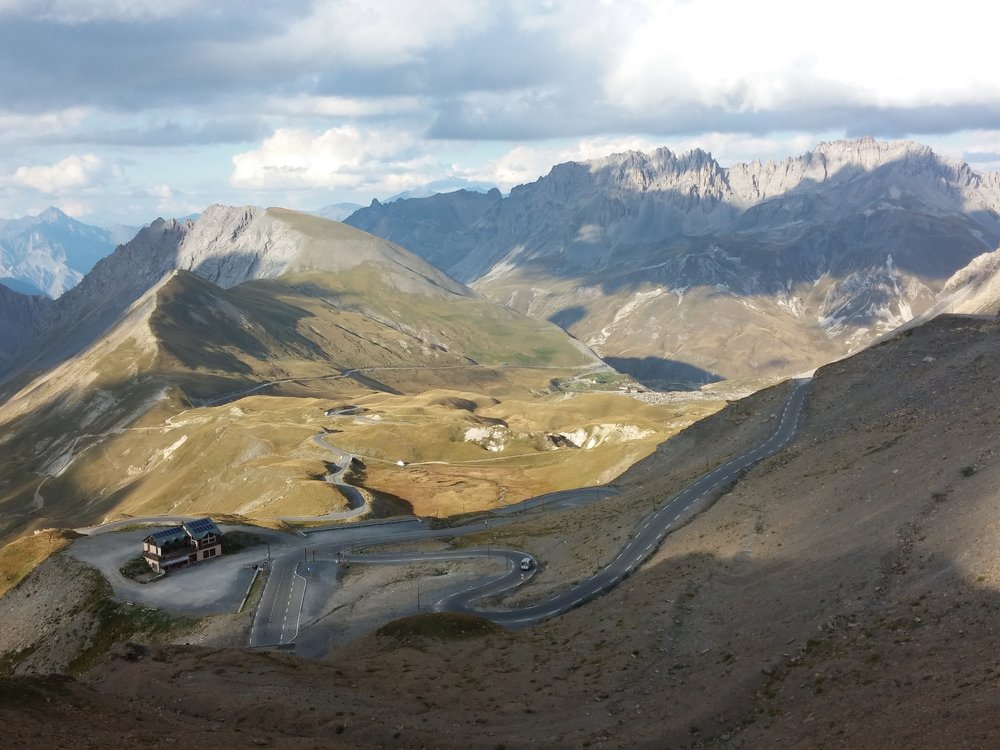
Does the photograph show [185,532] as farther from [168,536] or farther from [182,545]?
[168,536]

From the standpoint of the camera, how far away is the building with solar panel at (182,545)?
86.6 m

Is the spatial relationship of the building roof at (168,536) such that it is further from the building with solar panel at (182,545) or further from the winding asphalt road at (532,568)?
the winding asphalt road at (532,568)

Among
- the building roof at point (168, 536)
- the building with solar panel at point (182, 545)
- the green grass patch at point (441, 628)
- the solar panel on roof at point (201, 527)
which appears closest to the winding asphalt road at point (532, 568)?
the green grass patch at point (441, 628)

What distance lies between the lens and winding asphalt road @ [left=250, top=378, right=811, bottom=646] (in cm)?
6562

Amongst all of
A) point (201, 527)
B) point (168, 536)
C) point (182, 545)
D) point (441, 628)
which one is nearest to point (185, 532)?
point (182, 545)

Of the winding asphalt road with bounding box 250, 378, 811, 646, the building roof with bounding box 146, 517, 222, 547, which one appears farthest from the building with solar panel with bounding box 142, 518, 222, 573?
the winding asphalt road with bounding box 250, 378, 811, 646

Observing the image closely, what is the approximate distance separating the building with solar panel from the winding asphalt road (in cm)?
973

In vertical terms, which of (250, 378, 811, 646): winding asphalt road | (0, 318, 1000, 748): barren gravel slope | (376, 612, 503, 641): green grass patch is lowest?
(250, 378, 811, 646): winding asphalt road

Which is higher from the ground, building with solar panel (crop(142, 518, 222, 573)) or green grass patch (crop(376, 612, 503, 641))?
green grass patch (crop(376, 612, 503, 641))

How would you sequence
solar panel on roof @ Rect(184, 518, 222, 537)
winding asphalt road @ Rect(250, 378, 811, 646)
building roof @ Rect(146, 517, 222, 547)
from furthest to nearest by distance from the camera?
solar panel on roof @ Rect(184, 518, 222, 537), building roof @ Rect(146, 517, 222, 547), winding asphalt road @ Rect(250, 378, 811, 646)

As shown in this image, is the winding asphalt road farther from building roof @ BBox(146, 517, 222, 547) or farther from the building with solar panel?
building roof @ BBox(146, 517, 222, 547)

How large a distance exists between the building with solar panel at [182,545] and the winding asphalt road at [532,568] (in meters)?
9.73

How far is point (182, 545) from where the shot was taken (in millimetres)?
88688

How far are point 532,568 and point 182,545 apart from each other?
1630 inches
